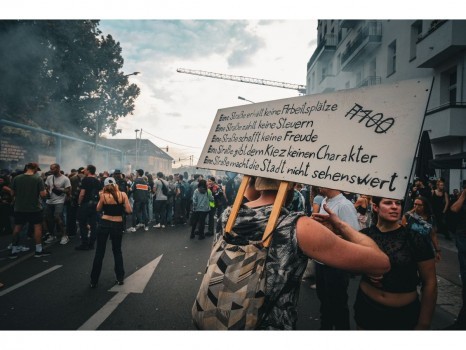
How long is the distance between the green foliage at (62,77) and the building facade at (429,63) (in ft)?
64.3

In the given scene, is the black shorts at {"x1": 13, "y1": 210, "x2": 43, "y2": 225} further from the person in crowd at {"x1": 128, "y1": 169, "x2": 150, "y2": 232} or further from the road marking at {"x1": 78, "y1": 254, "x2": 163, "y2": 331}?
the person in crowd at {"x1": 128, "y1": 169, "x2": 150, "y2": 232}

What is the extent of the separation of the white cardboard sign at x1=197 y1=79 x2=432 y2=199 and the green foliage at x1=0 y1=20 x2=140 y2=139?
68.9ft

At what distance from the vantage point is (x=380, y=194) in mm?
1344

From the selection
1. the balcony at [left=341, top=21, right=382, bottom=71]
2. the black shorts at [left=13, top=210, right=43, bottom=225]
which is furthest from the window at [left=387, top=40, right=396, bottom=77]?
the black shorts at [left=13, top=210, right=43, bottom=225]

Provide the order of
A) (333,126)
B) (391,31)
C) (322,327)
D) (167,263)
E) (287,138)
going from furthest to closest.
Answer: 1. (391,31)
2. (167,263)
3. (322,327)
4. (287,138)
5. (333,126)

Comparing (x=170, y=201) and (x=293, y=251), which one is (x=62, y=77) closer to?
(x=170, y=201)

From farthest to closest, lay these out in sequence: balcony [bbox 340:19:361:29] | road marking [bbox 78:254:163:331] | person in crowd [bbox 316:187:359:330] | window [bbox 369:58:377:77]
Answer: balcony [bbox 340:19:361:29] < window [bbox 369:58:377:77] < road marking [bbox 78:254:163:331] < person in crowd [bbox 316:187:359:330]

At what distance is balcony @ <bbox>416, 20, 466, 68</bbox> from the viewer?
11.3m

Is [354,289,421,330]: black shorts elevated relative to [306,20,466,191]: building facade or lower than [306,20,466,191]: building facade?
lower

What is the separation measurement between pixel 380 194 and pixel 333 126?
51 cm

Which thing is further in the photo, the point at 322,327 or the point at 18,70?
the point at 18,70

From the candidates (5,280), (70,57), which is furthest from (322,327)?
(70,57)

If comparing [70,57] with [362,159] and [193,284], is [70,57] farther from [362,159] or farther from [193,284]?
[362,159]

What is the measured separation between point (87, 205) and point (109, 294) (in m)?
3.98
